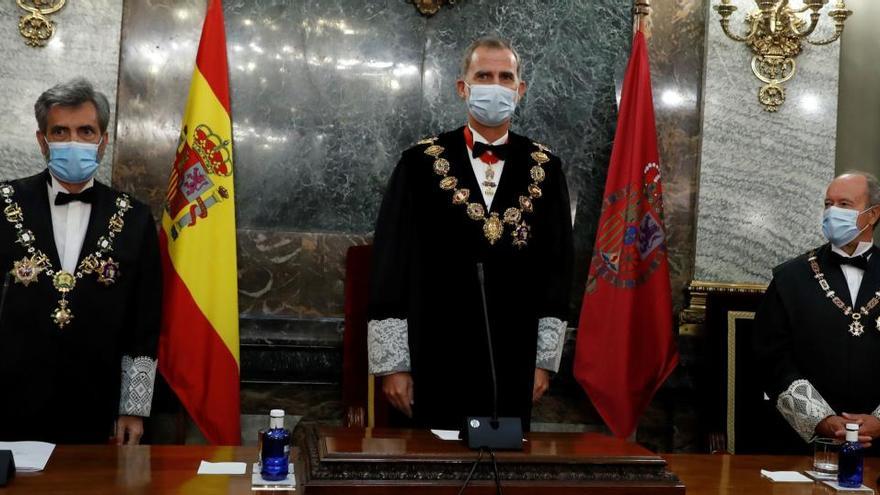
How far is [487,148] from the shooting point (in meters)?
3.25

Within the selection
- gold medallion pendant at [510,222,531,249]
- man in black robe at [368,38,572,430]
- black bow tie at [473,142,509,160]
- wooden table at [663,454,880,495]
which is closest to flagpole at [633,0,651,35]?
man in black robe at [368,38,572,430]

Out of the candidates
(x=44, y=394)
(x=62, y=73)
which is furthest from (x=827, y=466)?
(x=62, y=73)

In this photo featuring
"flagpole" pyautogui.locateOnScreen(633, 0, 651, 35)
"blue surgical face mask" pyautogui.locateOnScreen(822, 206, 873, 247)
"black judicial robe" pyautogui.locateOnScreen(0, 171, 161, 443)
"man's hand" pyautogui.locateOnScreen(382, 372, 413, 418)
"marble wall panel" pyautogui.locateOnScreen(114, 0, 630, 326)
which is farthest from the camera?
"flagpole" pyautogui.locateOnScreen(633, 0, 651, 35)

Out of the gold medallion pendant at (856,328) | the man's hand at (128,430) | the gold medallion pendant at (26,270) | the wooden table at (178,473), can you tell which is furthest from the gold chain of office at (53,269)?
the gold medallion pendant at (856,328)

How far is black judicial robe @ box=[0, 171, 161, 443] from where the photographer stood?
2.97 metres

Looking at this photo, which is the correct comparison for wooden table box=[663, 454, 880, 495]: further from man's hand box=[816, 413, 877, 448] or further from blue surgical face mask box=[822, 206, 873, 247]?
blue surgical face mask box=[822, 206, 873, 247]

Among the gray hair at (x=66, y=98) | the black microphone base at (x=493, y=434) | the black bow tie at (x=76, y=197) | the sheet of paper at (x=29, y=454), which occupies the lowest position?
the sheet of paper at (x=29, y=454)

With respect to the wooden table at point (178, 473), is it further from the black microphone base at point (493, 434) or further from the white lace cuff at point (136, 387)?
the white lace cuff at point (136, 387)

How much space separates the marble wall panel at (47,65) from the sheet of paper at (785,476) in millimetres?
2725

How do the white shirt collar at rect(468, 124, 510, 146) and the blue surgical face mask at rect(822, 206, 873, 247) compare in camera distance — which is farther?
the blue surgical face mask at rect(822, 206, 873, 247)

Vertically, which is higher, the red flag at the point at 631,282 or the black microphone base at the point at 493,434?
the red flag at the point at 631,282

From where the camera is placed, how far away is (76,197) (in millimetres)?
3146

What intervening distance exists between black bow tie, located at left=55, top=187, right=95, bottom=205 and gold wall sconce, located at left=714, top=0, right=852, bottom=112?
275cm

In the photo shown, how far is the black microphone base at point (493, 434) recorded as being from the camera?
2.10m
